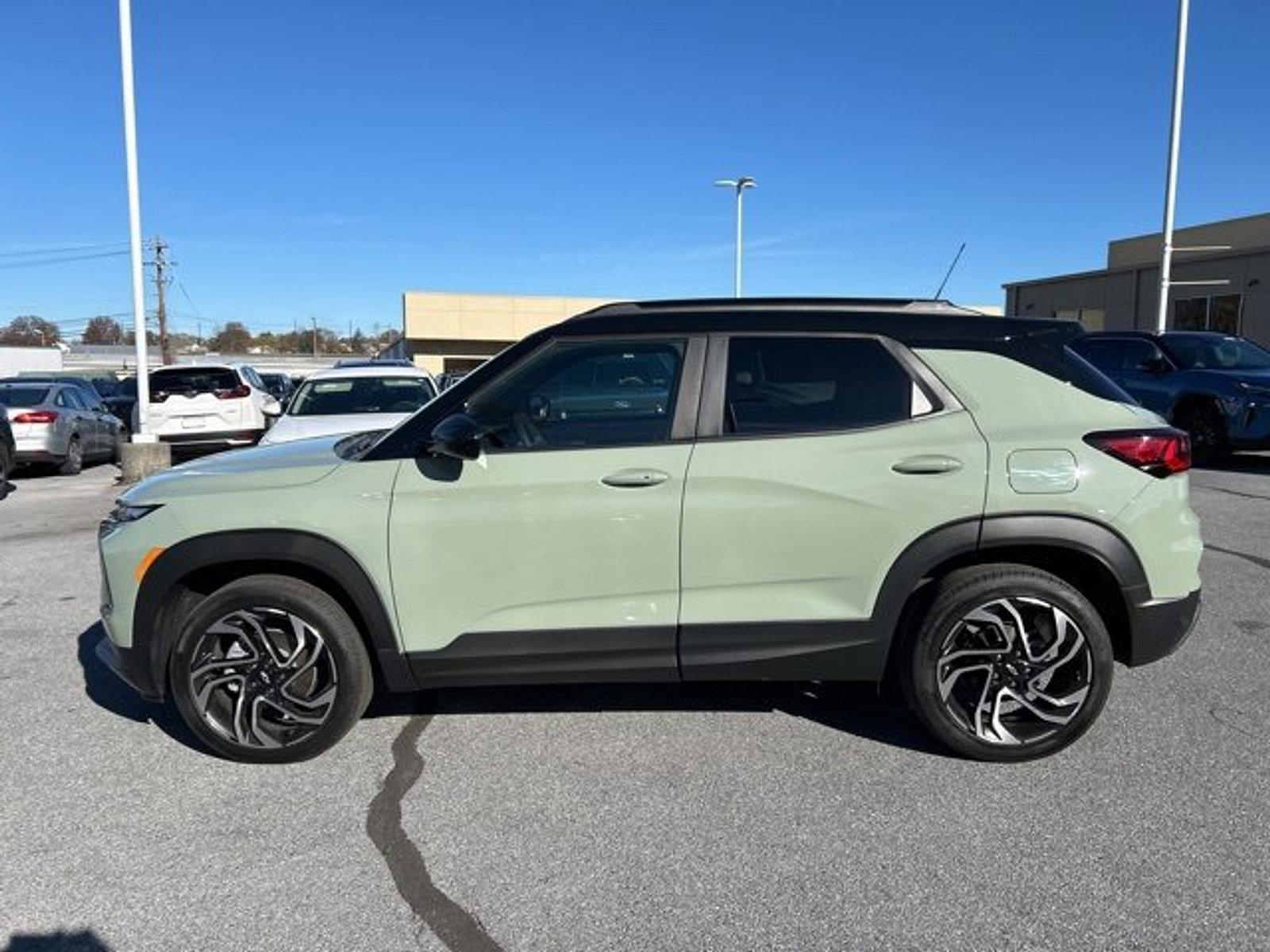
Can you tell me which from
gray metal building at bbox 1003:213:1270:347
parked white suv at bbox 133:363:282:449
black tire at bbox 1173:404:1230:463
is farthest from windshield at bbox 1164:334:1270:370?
parked white suv at bbox 133:363:282:449

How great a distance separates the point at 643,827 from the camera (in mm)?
3197

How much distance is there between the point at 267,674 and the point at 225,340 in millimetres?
126181

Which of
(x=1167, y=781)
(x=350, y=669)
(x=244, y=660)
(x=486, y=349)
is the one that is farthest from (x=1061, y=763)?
(x=486, y=349)

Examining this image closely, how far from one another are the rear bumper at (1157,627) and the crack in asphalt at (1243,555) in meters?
3.82

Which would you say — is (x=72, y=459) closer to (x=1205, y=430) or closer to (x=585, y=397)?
(x=585, y=397)

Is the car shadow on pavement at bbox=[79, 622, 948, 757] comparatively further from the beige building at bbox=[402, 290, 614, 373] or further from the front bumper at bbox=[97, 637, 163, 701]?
the beige building at bbox=[402, 290, 614, 373]

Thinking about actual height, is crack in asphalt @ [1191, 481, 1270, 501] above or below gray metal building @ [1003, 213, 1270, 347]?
below

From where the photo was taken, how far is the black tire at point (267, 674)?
3596mm

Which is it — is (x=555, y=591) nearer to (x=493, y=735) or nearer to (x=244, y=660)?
(x=493, y=735)

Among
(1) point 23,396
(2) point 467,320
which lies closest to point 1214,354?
(1) point 23,396

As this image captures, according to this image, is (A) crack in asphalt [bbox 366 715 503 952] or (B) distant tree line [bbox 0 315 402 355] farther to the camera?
(B) distant tree line [bbox 0 315 402 355]

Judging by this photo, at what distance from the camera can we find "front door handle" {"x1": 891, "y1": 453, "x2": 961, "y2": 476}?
347 cm

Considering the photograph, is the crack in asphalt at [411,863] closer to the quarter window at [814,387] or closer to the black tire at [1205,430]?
the quarter window at [814,387]

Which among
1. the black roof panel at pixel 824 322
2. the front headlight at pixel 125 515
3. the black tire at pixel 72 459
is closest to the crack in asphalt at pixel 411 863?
the front headlight at pixel 125 515
